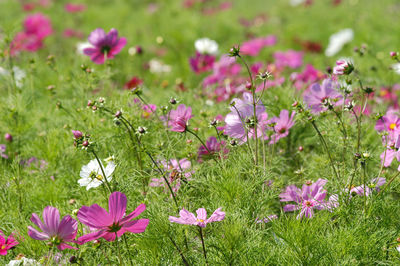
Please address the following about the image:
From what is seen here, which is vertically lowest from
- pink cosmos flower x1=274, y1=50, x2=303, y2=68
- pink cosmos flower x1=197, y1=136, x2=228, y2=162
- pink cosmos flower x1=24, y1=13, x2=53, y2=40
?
pink cosmos flower x1=24, y1=13, x2=53, y2=40

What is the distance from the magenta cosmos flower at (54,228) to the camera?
0.86 metres

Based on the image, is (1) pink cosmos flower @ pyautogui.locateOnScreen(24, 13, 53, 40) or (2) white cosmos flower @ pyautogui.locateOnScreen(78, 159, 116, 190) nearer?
(2) white cosmos flower @ pyautogui.locateOnScreen(78, 159, 116, 190)

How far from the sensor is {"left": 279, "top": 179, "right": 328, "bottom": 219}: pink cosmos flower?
41.9 inches

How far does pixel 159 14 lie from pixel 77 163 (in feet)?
12.1

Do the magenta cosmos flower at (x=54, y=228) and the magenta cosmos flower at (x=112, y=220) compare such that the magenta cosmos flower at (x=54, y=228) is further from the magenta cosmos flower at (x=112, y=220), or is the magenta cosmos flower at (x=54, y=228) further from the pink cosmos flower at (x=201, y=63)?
the pink cosmos flower at (x=201, y=63)

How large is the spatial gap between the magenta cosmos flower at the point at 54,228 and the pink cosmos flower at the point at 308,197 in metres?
0.54

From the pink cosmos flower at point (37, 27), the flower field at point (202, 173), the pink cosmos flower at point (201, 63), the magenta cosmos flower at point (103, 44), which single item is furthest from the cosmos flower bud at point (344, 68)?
the pink cosmos flower at point (37, 27)

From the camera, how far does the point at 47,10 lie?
17.4 feet

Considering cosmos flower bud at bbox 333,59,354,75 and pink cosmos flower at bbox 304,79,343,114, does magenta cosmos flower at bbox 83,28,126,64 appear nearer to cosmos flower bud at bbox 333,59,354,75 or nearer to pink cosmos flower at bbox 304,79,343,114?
pink cosmos flower at bbox 304,79,343,114

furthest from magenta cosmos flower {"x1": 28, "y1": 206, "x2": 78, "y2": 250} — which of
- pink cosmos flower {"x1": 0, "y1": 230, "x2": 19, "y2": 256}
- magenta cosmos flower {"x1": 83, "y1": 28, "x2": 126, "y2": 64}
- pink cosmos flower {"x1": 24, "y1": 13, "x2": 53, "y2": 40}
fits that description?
pink cosmos flower {"x1": 24, "y1": 13, "x2": 53, "y2": 40}

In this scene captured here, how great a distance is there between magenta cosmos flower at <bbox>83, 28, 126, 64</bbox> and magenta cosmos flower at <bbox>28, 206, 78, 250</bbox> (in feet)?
2.71

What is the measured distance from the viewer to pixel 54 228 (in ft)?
2.85

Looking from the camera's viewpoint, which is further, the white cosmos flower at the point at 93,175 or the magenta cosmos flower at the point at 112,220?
the white cosmos flower at the point at 93,175

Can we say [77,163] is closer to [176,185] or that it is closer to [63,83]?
[176,185]
